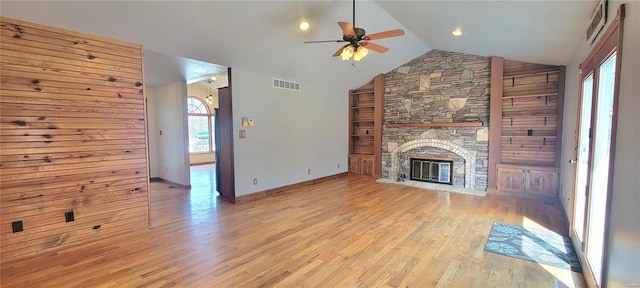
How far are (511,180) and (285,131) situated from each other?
4742 mm

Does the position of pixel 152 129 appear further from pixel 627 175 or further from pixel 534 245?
pixel 627 175

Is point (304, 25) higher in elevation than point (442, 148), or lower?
higher

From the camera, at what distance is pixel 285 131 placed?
6.04 metres

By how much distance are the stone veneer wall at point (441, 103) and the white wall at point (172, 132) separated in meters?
5.01

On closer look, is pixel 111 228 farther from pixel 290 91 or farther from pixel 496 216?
pixel 496 216

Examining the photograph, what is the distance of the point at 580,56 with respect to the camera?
11.7 feet

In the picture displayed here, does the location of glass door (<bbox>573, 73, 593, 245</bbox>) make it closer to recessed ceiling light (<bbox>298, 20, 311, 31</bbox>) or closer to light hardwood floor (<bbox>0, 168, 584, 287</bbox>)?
light hardwood floor (<bbox>0, 168, 584, 287</bbox>)

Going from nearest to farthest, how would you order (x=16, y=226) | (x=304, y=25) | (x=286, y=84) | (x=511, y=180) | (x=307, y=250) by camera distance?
(x=16, y=226) → (x=307, y=250) → (x=304, y=25) → (x=511, y=180) → (x=286, y=84)

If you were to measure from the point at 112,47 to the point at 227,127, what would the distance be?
2.15m

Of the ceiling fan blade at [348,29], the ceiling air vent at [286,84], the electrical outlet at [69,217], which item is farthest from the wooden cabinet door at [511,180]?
the electrical outlet at [69,217]

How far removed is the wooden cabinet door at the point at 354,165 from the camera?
313 inches

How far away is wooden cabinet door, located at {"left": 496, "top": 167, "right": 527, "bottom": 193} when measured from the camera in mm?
5465

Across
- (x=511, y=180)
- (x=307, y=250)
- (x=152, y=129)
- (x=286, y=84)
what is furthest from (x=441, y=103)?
(x=152, y=129)

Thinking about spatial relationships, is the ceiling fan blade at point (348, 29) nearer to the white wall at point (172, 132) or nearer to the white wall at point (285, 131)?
the white wall at point (285, 131)
